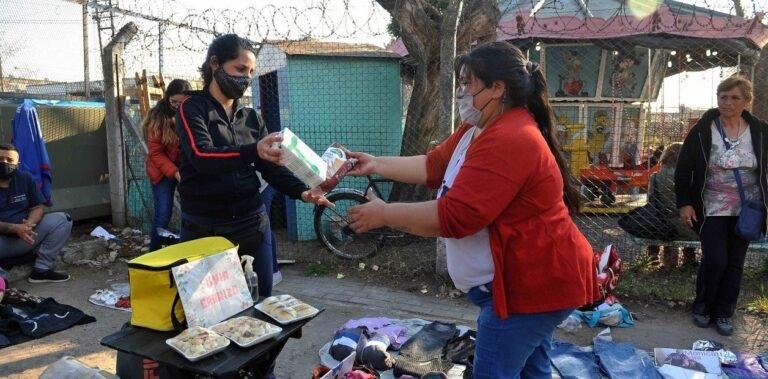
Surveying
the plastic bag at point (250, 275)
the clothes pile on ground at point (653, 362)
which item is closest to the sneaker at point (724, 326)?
the clothes pile on ground at point (653, 362)

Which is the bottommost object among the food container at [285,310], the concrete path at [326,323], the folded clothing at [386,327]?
the concrete path at [326,323]

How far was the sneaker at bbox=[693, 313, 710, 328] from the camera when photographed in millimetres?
4148

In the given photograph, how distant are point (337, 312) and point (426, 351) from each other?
1.13 metres

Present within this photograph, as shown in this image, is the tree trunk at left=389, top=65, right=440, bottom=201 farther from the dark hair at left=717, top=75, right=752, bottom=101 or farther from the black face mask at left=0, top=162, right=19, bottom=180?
the black face mask at left=0, top=162, right=19, bottom=180

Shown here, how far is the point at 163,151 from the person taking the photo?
545 cm

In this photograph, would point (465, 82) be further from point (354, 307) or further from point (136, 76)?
point (136, 76)

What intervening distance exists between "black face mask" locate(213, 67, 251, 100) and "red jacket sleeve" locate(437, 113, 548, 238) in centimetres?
138

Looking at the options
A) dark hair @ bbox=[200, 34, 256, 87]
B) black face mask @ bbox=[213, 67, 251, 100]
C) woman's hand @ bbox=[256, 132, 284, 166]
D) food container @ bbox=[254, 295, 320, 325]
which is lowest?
food container @ bbox=[254, 295, 320, 325]

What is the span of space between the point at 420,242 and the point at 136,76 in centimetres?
441

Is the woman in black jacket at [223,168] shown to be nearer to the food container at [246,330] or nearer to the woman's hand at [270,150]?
the woman's hand at [270,150]

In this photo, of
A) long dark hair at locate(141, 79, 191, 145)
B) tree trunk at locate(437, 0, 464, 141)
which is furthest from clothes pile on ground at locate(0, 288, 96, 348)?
tree trunk at locate(437, 0, 464, 141)

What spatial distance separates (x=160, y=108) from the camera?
5.24 metres

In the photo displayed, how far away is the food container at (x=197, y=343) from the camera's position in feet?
6.35

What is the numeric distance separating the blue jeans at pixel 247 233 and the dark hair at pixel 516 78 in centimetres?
140
